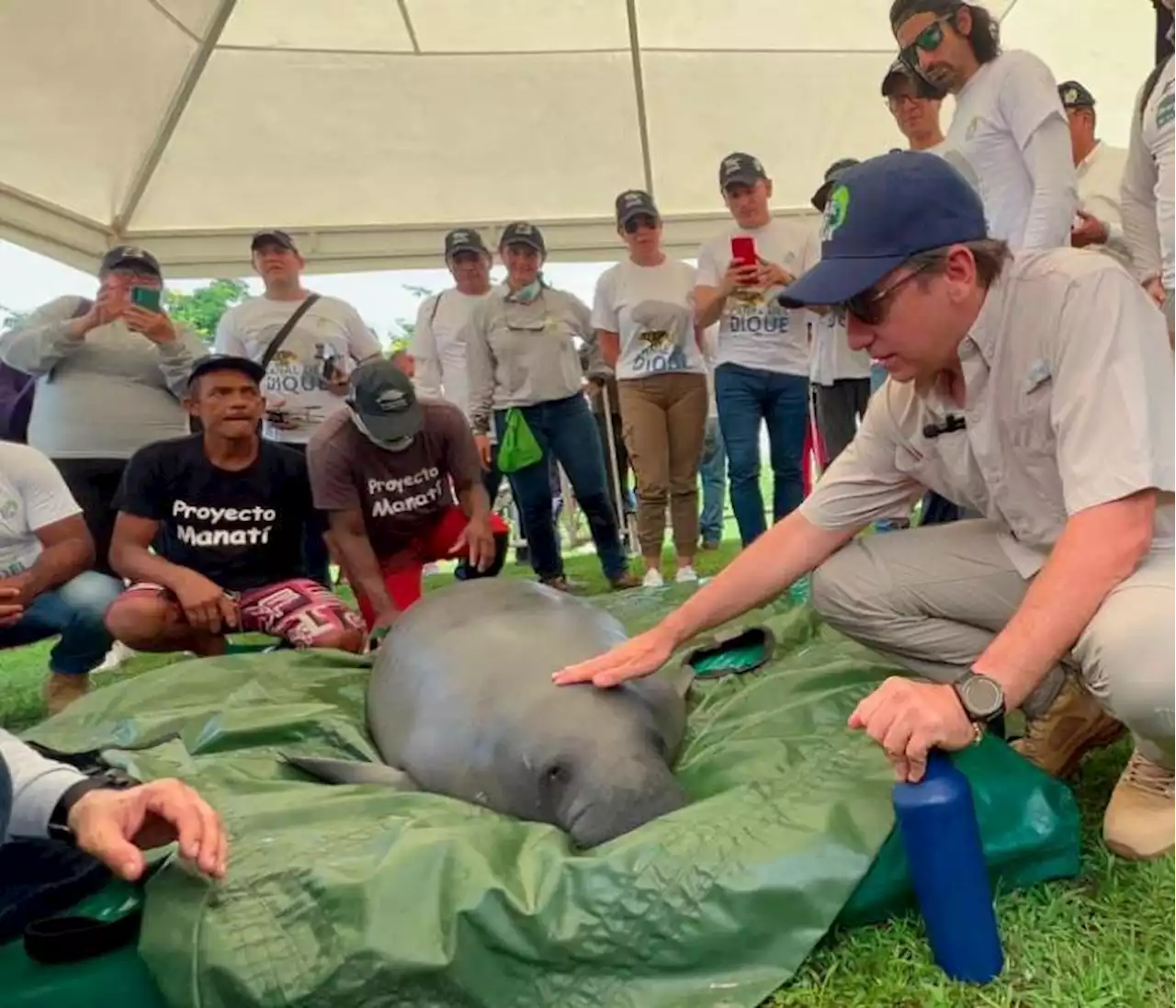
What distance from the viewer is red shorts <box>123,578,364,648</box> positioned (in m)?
3.33

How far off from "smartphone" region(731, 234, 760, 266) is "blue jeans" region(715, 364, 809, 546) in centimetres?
44

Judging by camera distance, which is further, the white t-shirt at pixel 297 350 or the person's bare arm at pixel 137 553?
the white t-shirt at pixel 297 350

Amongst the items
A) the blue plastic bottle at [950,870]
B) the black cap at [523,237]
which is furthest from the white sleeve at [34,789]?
the black cap at [523,237]

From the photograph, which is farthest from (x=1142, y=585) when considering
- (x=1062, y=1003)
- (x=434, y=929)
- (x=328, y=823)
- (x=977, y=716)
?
(x=328, y=823)

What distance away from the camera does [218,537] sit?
11.5 ft

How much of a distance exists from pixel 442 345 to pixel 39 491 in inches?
108

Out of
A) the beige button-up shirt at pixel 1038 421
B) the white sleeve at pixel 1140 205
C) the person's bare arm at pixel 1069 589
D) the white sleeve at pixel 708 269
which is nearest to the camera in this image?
the person's bare arm at pixel 1069 589

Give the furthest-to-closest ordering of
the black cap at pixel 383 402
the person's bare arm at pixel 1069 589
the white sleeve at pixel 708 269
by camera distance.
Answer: the white sleeve at pixel 708 269
the black cap at pixel 383 402
the person's bare arm at pixel 1069 589

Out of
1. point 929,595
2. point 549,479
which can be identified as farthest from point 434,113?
point 929,595

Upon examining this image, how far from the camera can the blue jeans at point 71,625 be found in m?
3.41

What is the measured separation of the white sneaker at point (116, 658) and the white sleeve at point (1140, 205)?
11.5ft

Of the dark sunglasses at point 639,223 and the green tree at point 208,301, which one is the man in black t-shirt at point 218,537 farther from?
the green tree at point 208,301

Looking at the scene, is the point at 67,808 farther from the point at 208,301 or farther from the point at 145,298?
the point at 208,301

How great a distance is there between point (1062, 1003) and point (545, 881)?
68 cm
